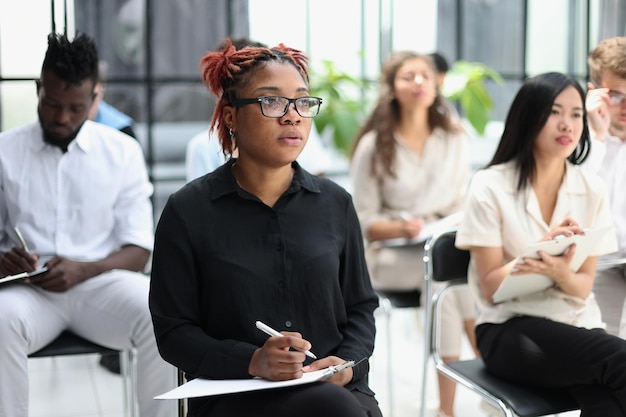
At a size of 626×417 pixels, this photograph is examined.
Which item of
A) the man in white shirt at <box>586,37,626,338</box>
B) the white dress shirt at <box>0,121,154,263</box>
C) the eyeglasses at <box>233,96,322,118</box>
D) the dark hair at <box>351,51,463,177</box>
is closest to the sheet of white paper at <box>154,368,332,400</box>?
the eyeglasses at <box>233,96,322,118</box>

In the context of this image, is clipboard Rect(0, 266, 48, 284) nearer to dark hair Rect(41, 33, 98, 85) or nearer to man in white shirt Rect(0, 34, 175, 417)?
man in white shirt Rect(0, 34, 175, 417)

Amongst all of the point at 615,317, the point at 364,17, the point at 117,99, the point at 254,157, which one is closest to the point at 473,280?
the point at 615,317

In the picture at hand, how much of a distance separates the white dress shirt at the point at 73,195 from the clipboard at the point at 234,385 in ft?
3.66

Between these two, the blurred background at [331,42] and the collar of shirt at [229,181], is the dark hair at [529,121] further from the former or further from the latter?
the blurred background at [331,42]

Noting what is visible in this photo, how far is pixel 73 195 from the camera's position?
9.38 ft

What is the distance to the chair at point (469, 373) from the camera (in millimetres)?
2305

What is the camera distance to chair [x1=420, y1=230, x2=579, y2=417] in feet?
7.56

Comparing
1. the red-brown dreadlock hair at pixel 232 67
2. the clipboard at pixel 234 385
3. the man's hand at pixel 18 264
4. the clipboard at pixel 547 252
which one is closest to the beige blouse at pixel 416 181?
the clipboard at pixel 547 252

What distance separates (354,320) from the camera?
2.09m

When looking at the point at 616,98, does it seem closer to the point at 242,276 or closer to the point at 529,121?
the point at 529,121

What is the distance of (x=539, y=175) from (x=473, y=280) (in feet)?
1.20

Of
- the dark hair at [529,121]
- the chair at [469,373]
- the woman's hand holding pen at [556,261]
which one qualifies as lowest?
the chair at [469,373]

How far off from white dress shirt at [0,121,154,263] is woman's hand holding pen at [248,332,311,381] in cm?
119

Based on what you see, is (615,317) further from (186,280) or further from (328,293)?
(186,280)
